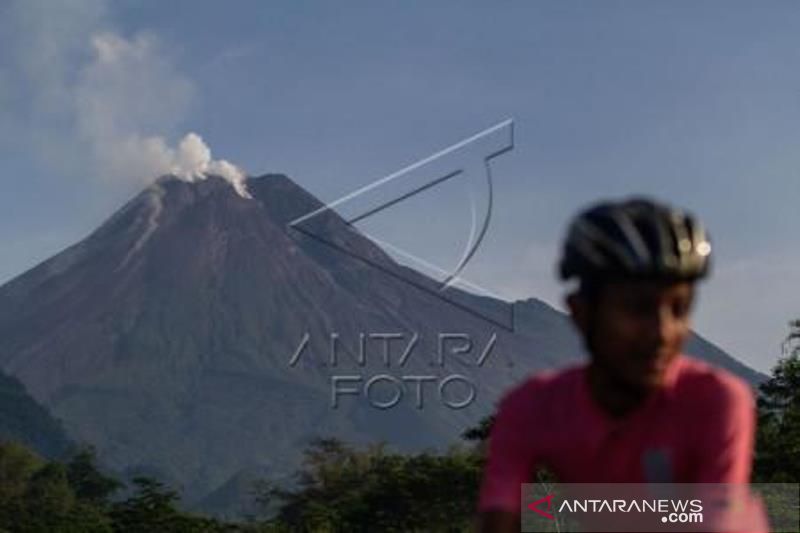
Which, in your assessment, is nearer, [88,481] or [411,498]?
[411,498]

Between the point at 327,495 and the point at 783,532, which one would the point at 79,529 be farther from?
the point at 783,532

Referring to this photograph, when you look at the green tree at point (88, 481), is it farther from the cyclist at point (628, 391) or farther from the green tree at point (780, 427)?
the cyclist at point (628, 391)

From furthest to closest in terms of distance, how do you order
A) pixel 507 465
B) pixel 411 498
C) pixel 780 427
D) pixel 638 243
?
pixel 411 498 < pixel 780 427 < pixel 507 465 < pixel 638 243

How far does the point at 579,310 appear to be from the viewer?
3.38 metres

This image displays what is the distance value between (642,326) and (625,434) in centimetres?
33

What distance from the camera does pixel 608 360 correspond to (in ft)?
10.9

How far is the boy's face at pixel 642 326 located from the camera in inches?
126

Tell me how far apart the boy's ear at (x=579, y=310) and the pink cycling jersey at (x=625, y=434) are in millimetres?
134

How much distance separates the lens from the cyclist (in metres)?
3.21

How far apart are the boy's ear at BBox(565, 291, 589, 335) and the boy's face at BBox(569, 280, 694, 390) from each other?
0.04 meters

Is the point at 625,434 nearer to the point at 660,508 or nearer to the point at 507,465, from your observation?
the point at 660,508

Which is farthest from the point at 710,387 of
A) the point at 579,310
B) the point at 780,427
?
the point at 780,427

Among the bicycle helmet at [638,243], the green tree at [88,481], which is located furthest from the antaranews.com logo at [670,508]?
the green tree at [88,481]

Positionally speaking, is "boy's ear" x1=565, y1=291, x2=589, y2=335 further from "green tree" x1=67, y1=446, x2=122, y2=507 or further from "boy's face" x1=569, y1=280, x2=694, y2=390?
"green tree" x1=67, y1=446, x2=122, y2=507
